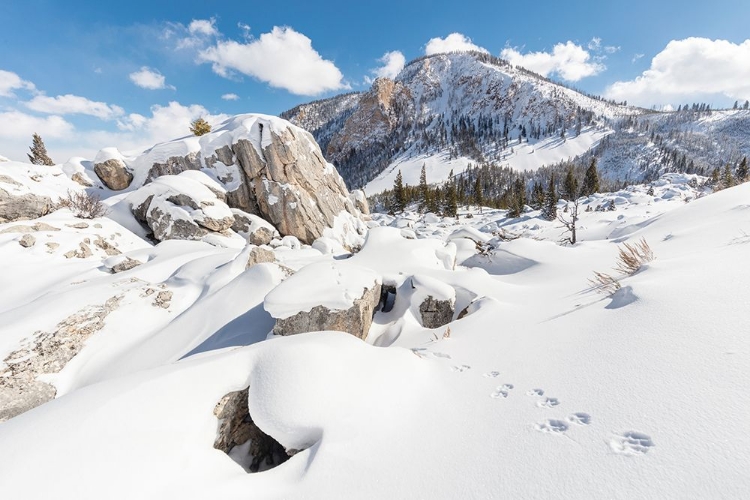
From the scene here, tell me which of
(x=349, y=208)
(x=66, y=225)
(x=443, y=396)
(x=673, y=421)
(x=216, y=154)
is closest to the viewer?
(x=673, y=421)

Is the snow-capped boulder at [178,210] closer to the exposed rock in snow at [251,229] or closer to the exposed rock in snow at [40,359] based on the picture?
the exposed rock in snow at [251,229]

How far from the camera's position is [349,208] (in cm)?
3067

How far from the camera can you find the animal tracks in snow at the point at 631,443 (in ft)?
7.92

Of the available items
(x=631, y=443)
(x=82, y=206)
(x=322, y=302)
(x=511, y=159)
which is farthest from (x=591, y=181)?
(x=511, y=159)

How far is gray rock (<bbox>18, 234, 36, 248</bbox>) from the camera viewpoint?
1090 cm

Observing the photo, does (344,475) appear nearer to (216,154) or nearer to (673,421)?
(673,421)

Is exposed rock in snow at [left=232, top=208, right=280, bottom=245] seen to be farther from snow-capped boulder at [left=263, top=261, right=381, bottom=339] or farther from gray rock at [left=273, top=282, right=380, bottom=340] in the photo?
gray rock at [left=273, top=282, right=380, bottom=340]

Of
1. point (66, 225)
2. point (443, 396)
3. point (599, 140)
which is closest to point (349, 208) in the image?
point (66, 225)

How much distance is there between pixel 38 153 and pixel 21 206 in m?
26.8

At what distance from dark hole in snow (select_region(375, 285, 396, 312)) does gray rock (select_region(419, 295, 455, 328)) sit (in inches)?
50.0

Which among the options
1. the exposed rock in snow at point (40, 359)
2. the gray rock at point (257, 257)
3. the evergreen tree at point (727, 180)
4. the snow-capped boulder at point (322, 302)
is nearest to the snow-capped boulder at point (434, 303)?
the snow-capped boulder at point (322, 302)

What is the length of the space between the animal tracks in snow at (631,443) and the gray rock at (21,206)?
21.6 m

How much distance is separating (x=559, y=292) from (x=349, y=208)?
2481 cm

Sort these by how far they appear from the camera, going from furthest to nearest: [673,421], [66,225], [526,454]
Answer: [66,225]
[526,454]
[673,421]
